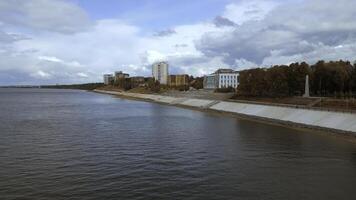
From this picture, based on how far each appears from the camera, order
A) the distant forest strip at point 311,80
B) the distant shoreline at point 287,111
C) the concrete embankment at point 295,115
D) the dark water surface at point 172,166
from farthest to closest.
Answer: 1. the distant forest strip at point 311,80
2. the concrete embankment at point 295,115
3. the distant shoreline at point 287,111
4. the dark water surface at point 172,166

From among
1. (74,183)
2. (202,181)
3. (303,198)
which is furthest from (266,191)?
(74,183)

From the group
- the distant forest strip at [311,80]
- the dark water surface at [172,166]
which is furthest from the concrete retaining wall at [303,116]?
the distant forest strip at [311,80]

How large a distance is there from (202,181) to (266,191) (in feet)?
13.2

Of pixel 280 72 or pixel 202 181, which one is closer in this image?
pixel 202 181

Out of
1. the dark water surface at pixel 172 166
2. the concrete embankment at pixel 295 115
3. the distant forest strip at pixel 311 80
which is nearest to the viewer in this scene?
the dark water surface at pixel 172 166

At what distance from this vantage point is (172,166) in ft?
102

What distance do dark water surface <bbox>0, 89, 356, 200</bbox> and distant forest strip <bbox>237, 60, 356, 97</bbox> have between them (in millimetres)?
51593

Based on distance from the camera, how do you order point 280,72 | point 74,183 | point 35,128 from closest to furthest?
point 74,183 < point 35,128 < point 280,72

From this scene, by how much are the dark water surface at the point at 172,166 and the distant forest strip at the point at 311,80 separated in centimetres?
5159

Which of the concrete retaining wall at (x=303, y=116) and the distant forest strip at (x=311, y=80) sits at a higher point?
the distant forest strip at (x=311, y=80)

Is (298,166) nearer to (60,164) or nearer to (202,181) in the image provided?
(202,181)

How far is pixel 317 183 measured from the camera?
2708cm

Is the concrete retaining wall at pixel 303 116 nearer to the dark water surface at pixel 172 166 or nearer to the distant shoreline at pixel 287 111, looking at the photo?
the distant shoreline at pixel 287 111

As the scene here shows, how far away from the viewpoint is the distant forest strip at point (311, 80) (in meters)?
101
